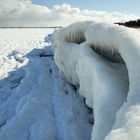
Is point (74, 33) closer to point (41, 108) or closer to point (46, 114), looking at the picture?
point (41, 108)

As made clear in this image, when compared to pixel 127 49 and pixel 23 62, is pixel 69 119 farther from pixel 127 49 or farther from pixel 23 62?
pixel 23 62

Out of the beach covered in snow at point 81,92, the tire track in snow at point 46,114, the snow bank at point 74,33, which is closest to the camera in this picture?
the beach covered in snow at point 81,92

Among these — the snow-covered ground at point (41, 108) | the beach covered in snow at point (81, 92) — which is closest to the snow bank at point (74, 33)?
the beach covered in snow at point (81, 92)

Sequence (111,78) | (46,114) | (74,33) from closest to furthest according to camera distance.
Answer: (111,78)
(46,114)
(74,33)

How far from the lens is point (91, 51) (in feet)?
15.6

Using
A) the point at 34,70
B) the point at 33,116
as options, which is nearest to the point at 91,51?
the point at 33,116

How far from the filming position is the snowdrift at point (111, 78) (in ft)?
7.58

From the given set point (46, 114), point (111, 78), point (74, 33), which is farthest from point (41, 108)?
point (111, 78)

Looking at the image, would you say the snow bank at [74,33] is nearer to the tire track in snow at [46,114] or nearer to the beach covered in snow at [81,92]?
the beach covered in snow at [81,92]

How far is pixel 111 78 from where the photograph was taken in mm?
3586

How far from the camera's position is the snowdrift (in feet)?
7.58

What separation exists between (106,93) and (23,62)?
667cm

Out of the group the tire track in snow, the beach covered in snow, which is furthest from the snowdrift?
the tire track in snow

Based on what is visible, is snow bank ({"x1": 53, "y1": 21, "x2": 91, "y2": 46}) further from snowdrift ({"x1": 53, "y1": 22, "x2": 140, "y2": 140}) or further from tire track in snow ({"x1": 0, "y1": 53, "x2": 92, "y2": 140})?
tire track in snow ({"x1": 0, "y1": 53, "x2": 92, "y2": 140})
